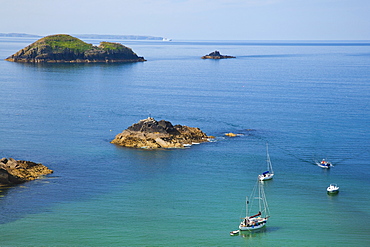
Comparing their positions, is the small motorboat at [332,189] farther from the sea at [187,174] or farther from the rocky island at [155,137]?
the rocky island at [155,137]

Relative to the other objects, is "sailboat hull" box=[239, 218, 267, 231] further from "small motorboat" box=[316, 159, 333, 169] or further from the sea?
"small motorboat" box=[316, 159, 333, 169]

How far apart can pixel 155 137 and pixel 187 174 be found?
1869 cm

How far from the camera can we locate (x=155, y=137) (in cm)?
9656

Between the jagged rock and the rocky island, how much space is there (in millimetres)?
20738

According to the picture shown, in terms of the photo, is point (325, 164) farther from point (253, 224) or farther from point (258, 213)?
point (253, 224)

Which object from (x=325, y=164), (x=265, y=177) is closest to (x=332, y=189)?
(x=265, y=177)

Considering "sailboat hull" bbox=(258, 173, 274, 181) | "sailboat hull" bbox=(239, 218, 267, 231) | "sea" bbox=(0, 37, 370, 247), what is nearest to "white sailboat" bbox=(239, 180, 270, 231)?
"sailboat hull" bbox=(239, 218, 267, 231)

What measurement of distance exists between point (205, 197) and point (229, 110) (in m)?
65.6

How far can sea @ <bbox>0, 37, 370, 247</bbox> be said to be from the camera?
58.3m

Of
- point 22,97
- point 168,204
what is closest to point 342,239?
point 168,204

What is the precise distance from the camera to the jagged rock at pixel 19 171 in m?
72.9

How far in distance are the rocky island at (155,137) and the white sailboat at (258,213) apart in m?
25.2

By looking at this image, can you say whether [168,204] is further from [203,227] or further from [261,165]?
[261,165]

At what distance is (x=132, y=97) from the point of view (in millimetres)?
158125
